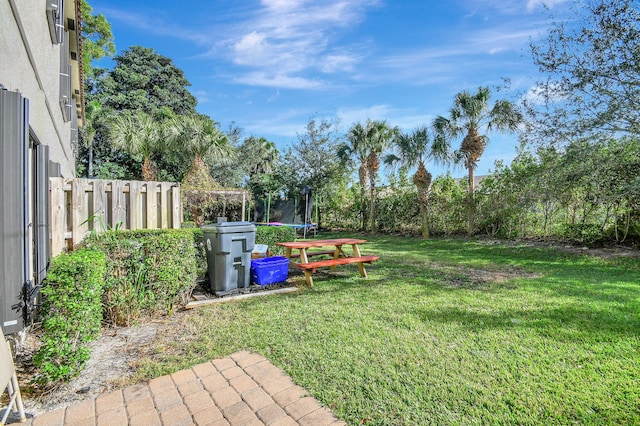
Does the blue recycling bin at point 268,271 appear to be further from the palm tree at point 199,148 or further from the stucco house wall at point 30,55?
the palm tree at point 199,148

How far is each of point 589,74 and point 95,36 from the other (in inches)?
1077

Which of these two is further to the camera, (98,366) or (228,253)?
(228,253)

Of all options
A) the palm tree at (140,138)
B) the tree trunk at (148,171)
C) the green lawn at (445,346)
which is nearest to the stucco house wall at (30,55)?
the green lawn at (445,346)

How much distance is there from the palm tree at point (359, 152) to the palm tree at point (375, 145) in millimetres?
366

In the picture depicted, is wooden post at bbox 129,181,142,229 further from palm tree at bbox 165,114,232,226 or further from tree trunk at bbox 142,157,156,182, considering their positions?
tree trunk at bbox 142,157,156,182

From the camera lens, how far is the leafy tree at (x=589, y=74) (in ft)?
25.0

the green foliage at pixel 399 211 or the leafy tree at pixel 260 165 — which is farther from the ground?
the leafy tree at pixel 260 165

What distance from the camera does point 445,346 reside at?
3.11m

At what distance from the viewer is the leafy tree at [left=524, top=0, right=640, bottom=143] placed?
761cm

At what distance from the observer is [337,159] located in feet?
60.5

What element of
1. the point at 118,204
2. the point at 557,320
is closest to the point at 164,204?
the point at 118,204

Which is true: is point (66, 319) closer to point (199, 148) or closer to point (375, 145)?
point (199, 148)

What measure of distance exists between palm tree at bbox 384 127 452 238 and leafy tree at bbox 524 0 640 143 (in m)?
4.11

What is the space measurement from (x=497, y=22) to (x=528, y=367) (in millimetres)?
9235
